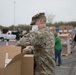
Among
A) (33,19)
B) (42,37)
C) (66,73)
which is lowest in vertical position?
(66,73)

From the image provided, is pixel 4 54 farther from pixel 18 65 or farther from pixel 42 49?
pixel 42 49

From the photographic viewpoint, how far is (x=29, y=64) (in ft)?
11.3

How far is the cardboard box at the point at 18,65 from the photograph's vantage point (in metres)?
2.85

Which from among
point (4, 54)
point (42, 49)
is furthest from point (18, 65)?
point (42, 49)

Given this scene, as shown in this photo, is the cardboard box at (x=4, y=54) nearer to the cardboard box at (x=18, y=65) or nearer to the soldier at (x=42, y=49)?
the cardboard box at (x=18, y=65)

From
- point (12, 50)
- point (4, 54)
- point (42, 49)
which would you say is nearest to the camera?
point (4, 54)

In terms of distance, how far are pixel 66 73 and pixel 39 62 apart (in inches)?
255

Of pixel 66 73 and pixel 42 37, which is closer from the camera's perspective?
pixel 42 37

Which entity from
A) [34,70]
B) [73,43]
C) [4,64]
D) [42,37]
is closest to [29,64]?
[34,70]

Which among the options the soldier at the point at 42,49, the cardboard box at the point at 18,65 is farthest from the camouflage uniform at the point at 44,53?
the cardboard box at the point at 18,65

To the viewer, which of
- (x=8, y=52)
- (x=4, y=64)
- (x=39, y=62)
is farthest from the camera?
(x=39, y=62)

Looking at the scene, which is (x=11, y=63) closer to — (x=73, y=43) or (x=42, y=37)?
(x=42, y=37)

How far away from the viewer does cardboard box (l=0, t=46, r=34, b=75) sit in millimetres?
2846

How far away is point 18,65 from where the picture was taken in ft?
10.6
